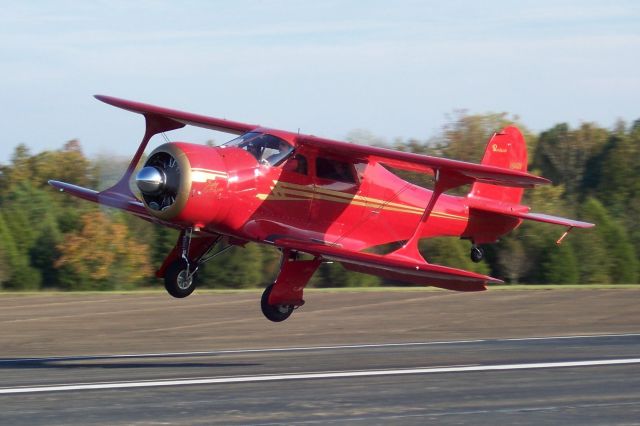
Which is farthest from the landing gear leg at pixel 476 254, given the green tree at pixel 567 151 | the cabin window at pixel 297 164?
the green tree at pixel 567 151

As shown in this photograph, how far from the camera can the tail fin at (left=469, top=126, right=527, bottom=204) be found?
21.2 metres

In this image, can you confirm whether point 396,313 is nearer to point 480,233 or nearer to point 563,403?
point 480,233

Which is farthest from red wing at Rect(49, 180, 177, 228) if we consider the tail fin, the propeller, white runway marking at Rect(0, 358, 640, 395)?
the tail fin

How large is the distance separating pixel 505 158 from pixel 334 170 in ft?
17.2

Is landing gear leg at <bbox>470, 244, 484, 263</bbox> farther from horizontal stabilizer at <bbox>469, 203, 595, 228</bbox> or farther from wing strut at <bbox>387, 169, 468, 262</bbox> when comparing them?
wing strut at <bbox>387, 169, 468, 262</bbox>

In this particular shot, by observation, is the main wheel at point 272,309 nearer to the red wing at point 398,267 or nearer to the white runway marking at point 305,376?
the red wing at point 398,267

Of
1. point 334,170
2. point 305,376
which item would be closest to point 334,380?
point 305,376

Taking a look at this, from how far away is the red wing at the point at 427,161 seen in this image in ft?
54.1

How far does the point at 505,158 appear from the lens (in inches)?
858

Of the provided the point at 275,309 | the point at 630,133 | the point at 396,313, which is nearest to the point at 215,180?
the point at 275,309

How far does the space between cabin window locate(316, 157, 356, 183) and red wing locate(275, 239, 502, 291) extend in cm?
128

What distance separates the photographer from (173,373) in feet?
53.8

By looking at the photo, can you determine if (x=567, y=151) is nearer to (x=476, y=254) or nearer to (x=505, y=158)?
(x=505, y=158)

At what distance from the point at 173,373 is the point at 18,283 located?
21.8 metres
